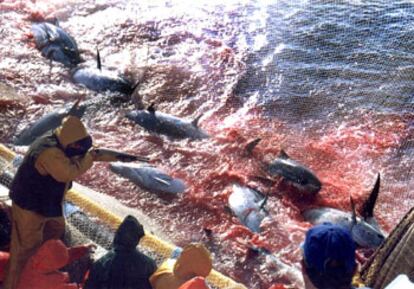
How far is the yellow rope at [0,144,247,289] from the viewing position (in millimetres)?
5113

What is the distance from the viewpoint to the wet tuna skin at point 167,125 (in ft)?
26.3

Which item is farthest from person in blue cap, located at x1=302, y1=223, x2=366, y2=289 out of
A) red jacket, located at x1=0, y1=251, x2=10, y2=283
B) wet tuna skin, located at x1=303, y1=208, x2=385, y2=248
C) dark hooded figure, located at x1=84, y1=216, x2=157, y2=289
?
wet tuna skin, located at x1=303, y1=208, x2=385, y2=248

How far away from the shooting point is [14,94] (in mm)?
8734

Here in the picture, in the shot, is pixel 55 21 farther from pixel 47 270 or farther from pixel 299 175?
pixel 47 270

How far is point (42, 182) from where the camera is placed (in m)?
4.44

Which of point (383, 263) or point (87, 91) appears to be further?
point (87, 91)

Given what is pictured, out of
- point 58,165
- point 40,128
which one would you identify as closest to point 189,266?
point 58,165

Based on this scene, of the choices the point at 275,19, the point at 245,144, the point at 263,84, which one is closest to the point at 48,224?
the point at 245,144

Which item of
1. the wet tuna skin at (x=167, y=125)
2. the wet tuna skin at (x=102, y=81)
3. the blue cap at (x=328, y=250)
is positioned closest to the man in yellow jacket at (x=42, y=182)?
the blue cap at (x=328, y=250)

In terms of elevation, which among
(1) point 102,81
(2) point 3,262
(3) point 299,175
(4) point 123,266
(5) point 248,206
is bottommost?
(5) point 248,206

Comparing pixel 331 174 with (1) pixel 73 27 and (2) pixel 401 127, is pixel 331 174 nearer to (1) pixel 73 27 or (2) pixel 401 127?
(2) pixel 401 127

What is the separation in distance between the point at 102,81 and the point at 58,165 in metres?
4.63

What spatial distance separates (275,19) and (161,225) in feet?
20.3

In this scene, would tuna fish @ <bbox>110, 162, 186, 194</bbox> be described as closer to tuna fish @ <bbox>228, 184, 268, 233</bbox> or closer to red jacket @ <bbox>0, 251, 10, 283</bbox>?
tuna fish @ <bbox>228, 184, 268, 233</bbox>
